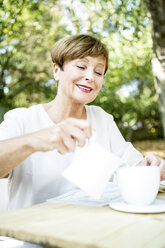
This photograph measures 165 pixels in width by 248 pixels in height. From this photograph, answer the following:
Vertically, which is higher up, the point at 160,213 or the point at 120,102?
the point at 160,213

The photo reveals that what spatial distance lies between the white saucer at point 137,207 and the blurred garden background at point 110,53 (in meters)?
4.07

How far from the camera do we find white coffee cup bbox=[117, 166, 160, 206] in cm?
99

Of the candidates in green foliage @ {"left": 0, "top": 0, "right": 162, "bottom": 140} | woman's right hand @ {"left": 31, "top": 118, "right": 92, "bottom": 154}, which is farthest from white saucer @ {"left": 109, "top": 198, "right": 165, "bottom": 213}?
green foliage @ {"left": 0, "top": 0, "right": 162, "bottom": 140}

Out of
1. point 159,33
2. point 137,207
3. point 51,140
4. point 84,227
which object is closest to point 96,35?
point 159,33

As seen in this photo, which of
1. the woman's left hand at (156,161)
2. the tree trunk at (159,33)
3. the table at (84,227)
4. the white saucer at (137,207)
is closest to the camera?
the table at (84,227)

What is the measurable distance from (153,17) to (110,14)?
250cm

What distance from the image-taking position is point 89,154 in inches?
37.6

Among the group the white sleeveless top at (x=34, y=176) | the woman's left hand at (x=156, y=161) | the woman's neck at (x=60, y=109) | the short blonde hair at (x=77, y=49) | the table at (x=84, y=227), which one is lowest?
the white sleeveless top at (x=34, y=176)

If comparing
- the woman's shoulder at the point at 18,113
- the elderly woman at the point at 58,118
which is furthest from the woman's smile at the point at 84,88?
the woman's shoulder at the point at 18,113

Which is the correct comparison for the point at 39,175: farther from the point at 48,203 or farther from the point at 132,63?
the point at 132,63

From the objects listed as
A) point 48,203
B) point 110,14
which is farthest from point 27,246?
point 110,14

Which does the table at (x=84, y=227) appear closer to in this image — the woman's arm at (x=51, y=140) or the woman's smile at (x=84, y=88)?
the woman's arm at (x=51, y=140)

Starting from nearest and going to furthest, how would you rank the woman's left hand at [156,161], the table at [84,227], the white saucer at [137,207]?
the table at [84,227]
the white saucer at [137,207]
the woman's left hand at [156,161]

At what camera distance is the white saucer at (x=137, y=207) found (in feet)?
3.10
